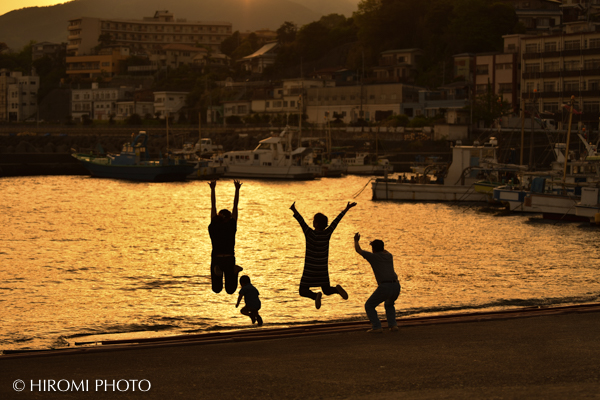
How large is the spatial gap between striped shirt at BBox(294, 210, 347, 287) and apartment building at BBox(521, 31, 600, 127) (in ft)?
218

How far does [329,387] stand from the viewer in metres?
7.95

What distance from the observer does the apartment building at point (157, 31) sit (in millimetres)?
160288

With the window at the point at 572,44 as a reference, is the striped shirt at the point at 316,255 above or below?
below

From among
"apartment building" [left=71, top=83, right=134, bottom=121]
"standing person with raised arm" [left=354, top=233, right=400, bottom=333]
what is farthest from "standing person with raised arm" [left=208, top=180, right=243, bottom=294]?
"apartment building" [left=71, top=83, right=134, bottom=121]

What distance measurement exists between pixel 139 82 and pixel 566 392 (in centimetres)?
13572

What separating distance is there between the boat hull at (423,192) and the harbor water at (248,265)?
0.99 metres

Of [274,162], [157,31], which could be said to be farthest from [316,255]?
[157,31]

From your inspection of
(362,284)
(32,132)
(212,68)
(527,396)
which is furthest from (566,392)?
(212,68)

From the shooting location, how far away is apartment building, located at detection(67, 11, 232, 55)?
160288 millimetres

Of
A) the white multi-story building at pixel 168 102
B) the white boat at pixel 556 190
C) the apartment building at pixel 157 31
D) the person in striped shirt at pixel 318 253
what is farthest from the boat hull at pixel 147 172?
the apartment building at pixel 157 31

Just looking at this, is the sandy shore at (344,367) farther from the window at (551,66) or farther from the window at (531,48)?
the window at (531,48)

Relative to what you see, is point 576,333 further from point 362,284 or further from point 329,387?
point 362,284

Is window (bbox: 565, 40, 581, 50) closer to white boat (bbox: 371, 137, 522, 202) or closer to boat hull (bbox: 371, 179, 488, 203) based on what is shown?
white boat (bbox: 371, 137, 522, 202)

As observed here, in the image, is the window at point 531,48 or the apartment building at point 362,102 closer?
the window at point 531,48
